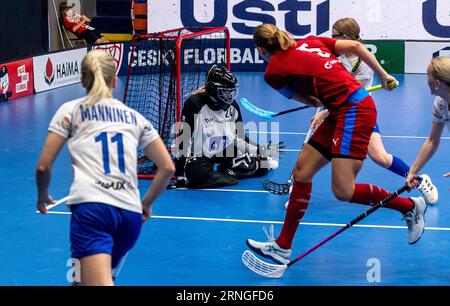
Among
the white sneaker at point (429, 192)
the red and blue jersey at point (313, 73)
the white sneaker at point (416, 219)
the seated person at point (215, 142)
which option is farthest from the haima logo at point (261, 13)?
the red and blue jersey at point (313, 73)

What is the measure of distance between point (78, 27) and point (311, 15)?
15.8 ft

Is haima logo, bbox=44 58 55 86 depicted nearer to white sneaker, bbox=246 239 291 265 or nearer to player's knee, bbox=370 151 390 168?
player's knee, bbox=370 151 390 168

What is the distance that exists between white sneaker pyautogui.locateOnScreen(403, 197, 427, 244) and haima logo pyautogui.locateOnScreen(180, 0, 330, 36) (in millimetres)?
11553

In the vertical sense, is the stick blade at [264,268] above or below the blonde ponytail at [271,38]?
below

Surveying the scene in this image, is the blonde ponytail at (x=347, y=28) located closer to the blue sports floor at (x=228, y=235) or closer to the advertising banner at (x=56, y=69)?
the blue sports floor at (x=228, y=235)

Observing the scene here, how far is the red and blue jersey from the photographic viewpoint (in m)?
6.18

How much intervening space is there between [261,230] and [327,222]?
0.65m

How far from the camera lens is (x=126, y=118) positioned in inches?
176

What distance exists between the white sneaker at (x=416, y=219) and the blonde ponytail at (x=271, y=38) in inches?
62.9

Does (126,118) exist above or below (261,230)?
above

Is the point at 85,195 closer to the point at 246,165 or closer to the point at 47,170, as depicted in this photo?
the point at 47,170

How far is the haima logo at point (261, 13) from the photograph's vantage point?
17891 millimetres

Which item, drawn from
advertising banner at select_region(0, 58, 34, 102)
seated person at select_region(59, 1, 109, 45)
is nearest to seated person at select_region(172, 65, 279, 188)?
advertising banner at select_region(0, 58, 34, 102)
